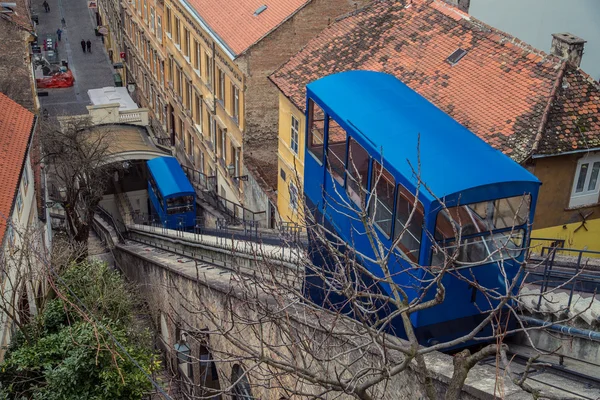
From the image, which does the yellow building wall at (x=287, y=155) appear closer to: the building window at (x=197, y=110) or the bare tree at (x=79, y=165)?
the bare tree at (x=79, y=165)

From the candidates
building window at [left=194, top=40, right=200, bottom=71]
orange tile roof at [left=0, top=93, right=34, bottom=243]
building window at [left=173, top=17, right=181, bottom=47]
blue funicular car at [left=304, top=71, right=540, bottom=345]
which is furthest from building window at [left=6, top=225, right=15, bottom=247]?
building window at [left=173, top=17, right=181, bottom=47]

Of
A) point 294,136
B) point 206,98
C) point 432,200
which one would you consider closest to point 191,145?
point 206,98

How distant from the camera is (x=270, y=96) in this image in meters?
31.2

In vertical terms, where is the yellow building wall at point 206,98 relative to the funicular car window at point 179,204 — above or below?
above

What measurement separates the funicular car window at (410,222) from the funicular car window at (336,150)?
2492 mm

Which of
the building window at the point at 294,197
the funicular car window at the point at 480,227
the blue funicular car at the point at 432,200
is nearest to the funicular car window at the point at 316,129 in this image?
the blue funicular car at the point at 432,200

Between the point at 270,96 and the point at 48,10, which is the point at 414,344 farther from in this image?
the point at 48,10

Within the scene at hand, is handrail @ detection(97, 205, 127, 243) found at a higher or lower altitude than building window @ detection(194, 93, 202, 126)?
lower

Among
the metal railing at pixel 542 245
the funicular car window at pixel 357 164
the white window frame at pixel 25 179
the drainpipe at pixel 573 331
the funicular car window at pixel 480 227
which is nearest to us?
the drainpipe at pixel 573 331

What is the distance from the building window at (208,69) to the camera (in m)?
34.3

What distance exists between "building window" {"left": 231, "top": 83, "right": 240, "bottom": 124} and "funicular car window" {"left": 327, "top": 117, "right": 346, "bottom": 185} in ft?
51.6

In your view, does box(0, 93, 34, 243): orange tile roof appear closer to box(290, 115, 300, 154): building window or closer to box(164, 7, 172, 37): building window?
box(290, 115, 300, 154): building window

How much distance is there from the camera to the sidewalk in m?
50.0

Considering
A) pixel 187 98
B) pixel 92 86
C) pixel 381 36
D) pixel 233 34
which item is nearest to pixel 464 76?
pixel 381 36
